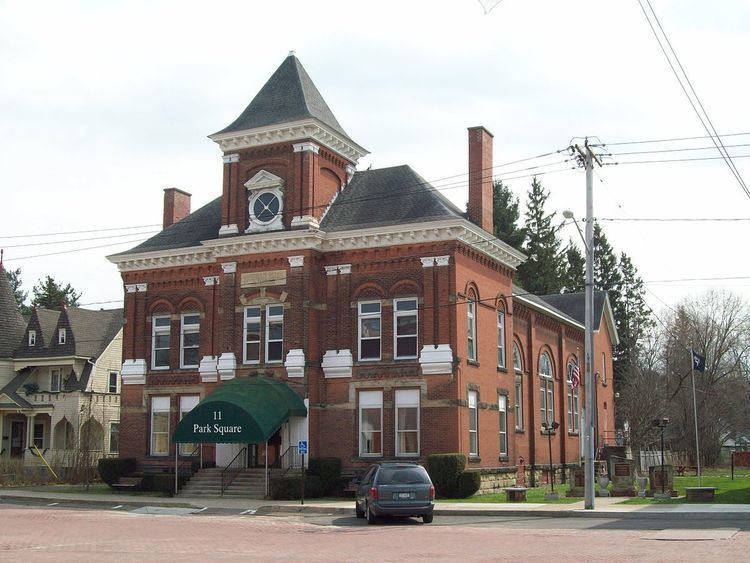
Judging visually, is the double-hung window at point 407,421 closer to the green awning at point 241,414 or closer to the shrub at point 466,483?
the shrub at point 466,483

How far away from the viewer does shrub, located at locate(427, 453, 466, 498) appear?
109ft

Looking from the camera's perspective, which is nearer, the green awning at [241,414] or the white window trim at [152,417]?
the green awning at [241,414]

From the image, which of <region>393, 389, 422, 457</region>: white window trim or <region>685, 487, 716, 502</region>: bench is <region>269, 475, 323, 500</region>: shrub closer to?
<region>393, 389, 422, 457</region>: white window trim

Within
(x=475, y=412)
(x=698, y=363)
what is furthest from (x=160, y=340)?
(x=698, y=363)

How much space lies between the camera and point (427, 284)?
117 ft

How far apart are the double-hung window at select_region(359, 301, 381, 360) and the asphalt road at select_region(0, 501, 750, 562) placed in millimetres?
10133

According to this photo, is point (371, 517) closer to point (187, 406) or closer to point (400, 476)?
point (400, 476)

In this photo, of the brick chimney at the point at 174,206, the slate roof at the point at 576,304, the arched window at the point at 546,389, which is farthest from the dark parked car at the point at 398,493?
the slate roof at the point at 576,304

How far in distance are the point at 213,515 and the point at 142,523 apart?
13.7ft

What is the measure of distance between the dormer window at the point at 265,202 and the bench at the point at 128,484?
11.3 m

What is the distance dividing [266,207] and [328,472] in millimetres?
11127

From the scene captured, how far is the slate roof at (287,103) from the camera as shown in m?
39.0

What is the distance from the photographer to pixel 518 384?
44.2 m

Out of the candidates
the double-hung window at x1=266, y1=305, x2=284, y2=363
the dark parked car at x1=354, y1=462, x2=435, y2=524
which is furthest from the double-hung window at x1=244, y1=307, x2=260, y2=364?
the dark parked car at x1=354, y1=462, x2=435, y2=524
